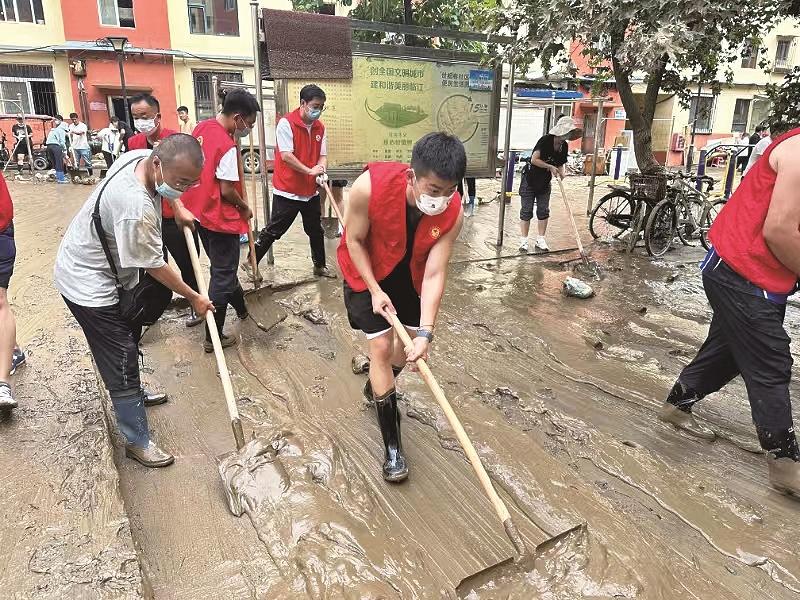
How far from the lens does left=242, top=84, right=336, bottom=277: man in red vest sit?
5.05m

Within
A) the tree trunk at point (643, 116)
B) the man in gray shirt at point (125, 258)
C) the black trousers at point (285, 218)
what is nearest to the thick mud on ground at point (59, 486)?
the man in gray shirt at point (125, 258)

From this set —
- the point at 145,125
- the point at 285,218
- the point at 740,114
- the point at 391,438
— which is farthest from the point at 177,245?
the point at 740,114

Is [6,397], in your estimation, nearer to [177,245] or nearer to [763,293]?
[177,245]

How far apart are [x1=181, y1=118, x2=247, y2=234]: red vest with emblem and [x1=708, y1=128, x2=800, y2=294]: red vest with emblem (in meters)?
3.03

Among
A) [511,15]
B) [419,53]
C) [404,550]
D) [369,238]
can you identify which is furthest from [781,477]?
[419,53]

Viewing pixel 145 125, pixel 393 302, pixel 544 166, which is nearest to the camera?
pixel 393 302

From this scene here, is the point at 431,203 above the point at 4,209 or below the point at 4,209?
above

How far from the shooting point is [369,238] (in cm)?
266

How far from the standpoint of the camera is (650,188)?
24.1ft

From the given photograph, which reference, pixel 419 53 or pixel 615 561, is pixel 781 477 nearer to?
pixel 615 561

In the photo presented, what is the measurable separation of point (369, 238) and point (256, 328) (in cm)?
216

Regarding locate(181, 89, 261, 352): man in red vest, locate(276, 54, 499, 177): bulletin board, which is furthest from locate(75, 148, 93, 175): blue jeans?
locate(181, 89, 261, 352): man in red vest

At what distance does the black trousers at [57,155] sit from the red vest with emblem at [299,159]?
457 inches

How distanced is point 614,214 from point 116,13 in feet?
63.7
